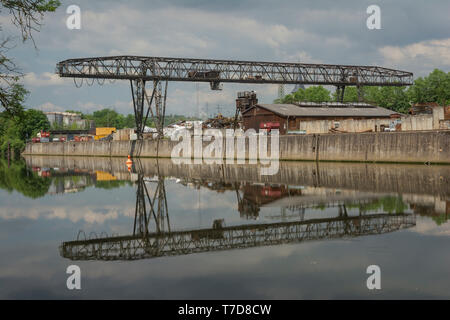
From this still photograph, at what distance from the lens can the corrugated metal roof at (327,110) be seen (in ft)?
200

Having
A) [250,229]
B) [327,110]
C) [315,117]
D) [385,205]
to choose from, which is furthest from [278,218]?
[327,110]

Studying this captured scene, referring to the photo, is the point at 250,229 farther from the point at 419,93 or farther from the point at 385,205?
the point at 419,93

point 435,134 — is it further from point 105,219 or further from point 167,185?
point 105,219

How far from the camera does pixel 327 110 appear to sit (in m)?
64.7

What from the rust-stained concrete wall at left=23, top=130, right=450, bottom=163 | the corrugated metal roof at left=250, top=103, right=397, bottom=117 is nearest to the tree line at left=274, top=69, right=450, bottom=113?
the corrugated metal roof at left=250, top=103, right=397, bottom=117

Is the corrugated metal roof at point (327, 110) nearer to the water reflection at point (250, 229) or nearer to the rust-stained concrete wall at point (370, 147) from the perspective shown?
the rust-stained concrete wall at point (370, 147)

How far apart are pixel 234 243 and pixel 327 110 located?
54.9 meters

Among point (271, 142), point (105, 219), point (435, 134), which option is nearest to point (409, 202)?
point (105, 219)

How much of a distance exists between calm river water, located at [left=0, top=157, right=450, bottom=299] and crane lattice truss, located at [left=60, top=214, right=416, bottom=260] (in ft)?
0.11

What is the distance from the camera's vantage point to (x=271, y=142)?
5056 centimetres

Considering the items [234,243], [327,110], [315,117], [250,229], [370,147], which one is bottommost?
[234,243]

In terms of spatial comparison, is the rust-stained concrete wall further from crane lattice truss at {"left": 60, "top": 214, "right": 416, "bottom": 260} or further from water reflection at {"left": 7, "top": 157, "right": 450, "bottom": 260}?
crane lattice truss at {"left": 60, "top": 214, "right": 416, "bottom": 260}

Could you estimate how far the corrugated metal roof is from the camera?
61.0 meters

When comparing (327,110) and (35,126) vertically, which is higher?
(35,126)
